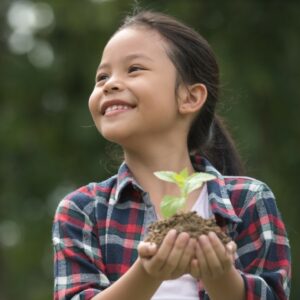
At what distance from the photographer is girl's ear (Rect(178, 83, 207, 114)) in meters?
4.70

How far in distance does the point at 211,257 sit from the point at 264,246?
24.2 inches

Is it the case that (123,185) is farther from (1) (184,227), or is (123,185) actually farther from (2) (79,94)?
(2) (79,94)

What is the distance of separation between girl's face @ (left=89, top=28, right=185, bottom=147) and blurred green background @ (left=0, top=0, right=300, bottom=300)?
6372 millimetres

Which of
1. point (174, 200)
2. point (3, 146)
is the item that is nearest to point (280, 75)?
point (3, 146)

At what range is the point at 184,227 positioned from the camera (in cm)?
389

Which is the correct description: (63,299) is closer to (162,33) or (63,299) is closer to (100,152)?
(162,33)

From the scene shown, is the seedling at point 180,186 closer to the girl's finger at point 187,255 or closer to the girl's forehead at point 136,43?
the girl's finger at point 187,255

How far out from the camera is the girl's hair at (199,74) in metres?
4.76

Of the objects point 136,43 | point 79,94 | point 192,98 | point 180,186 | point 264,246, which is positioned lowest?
point 264,246

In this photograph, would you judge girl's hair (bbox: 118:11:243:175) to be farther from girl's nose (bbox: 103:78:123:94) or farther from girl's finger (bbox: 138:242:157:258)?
girl's finger (bbox: 138:242:157:258)

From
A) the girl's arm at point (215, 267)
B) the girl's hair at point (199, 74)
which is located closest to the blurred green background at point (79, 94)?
the girl's hair at point (199, 74)

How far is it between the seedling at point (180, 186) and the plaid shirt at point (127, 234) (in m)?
0.40

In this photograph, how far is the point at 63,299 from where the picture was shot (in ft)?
14.5

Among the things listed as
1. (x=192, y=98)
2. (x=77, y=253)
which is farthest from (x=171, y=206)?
(x=192, y=98)
